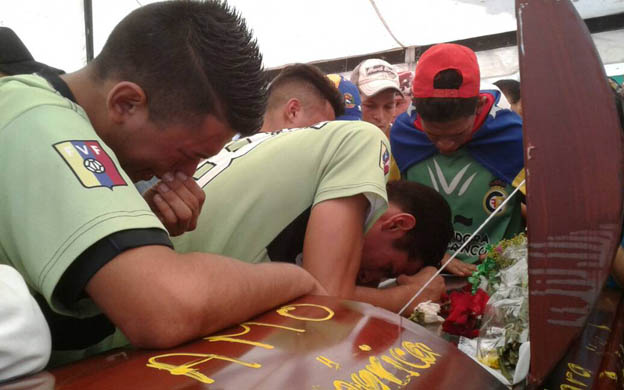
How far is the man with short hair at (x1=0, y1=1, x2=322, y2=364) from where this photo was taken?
29.1 inches

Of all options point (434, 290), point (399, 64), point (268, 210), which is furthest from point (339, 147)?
point (399, 64)

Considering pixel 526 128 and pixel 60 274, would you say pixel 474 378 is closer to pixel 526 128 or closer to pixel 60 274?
pixel 526 128

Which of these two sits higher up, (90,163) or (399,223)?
(90,163)

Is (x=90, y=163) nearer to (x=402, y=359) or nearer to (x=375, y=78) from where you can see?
(x=402, y=359)

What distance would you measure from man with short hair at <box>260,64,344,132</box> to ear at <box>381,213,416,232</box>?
0.74 meters

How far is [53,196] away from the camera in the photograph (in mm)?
747

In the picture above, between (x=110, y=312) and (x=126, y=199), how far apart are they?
149mm

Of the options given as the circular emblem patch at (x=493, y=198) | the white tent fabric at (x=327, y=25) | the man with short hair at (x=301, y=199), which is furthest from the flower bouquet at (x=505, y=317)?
the white tent fabric at (x=327, y=25)

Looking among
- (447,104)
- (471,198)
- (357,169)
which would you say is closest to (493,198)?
(471,198)

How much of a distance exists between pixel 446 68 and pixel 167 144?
5.20ft

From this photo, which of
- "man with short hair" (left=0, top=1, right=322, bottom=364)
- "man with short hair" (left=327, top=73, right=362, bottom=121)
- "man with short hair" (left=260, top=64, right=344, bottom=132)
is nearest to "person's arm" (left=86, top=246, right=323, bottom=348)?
"man with short hair" (left=0, top=1, right=322, bottom=364)

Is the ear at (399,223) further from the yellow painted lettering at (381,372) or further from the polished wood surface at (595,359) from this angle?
the yellow painted lettering at (381,372)

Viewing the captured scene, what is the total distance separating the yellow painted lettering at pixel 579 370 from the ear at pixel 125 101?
0.77 m

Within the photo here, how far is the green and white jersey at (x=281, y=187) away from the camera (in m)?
1.29
